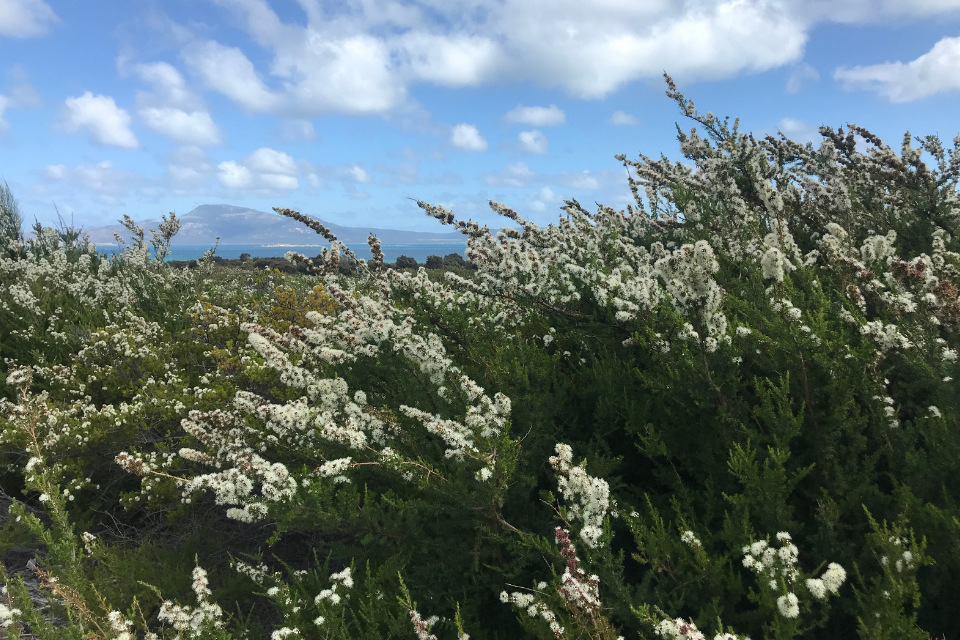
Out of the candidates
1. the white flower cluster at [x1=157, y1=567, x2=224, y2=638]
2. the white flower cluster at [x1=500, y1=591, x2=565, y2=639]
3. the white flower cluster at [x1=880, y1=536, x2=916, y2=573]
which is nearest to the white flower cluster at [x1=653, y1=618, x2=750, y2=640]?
the white flower cluster at [x1=500, y1=591, x2=565, y2=639]

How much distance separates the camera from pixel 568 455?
85.1 inches

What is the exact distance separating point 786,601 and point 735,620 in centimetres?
61

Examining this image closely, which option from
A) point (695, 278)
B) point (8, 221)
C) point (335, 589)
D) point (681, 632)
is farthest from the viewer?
point (8, 221)

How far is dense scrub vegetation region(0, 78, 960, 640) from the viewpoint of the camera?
219 centimetres

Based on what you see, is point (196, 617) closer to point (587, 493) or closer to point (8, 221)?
point (587, 493)

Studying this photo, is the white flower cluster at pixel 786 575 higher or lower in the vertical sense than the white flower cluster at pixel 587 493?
lower

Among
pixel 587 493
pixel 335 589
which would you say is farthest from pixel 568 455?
pixel 335 589

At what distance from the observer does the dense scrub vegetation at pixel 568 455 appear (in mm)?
2188

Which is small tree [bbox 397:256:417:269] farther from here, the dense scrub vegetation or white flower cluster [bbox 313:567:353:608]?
white flower cluster [bbox 313:567:353:608]

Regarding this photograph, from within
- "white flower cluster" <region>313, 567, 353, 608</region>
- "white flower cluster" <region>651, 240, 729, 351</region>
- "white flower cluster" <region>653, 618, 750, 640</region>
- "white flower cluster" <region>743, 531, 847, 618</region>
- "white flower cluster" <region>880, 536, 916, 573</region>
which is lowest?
"white flower cluster" <region>313, 567, 353, 608</region>

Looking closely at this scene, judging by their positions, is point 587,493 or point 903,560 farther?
point 587,493

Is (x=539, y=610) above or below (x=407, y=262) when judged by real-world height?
below

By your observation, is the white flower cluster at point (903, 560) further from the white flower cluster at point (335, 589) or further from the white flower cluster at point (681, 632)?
the white flower cluster at point (335, 589)

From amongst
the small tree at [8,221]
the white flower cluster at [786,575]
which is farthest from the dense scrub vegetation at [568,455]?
the small tree at [8,221]
